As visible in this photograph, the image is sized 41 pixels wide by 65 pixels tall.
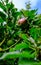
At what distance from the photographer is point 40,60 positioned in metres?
0.89

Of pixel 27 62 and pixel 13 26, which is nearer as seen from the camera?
pixel 27 62

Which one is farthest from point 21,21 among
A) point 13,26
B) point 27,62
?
point 27,62

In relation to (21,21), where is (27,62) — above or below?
below

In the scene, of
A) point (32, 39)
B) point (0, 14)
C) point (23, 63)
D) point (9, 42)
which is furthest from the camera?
point (0, 14)

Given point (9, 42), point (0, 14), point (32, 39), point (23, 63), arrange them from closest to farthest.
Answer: point (23, 63) < point (32, 39) < point (9, 42) < point (0, 14)

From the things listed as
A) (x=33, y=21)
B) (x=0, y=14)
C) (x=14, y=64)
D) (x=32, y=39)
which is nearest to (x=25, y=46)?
(x=32, y=39)

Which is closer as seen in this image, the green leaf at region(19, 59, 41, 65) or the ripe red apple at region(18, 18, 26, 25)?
the green leaf at region(19, 59, 41, 65)

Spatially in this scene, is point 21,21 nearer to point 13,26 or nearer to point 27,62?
point 13,26

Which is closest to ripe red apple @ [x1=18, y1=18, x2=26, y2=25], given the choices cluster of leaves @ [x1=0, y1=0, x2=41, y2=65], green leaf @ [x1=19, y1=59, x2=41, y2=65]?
cluster of leaves @ [x1=0, y1=0, x2=41, y2=65]

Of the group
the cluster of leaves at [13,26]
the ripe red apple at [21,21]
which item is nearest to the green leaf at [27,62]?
the cluster of leaves at [13,26]

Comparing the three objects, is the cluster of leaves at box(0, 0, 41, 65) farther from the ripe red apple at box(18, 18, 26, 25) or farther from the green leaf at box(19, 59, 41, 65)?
the green leaf at box(19, 59, 41, 65)

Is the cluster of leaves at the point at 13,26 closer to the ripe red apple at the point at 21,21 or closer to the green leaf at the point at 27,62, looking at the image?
the ripe red apple at the point at 21,21

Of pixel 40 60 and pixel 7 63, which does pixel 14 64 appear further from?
pixel 40 60

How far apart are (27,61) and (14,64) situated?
0.21 metres
